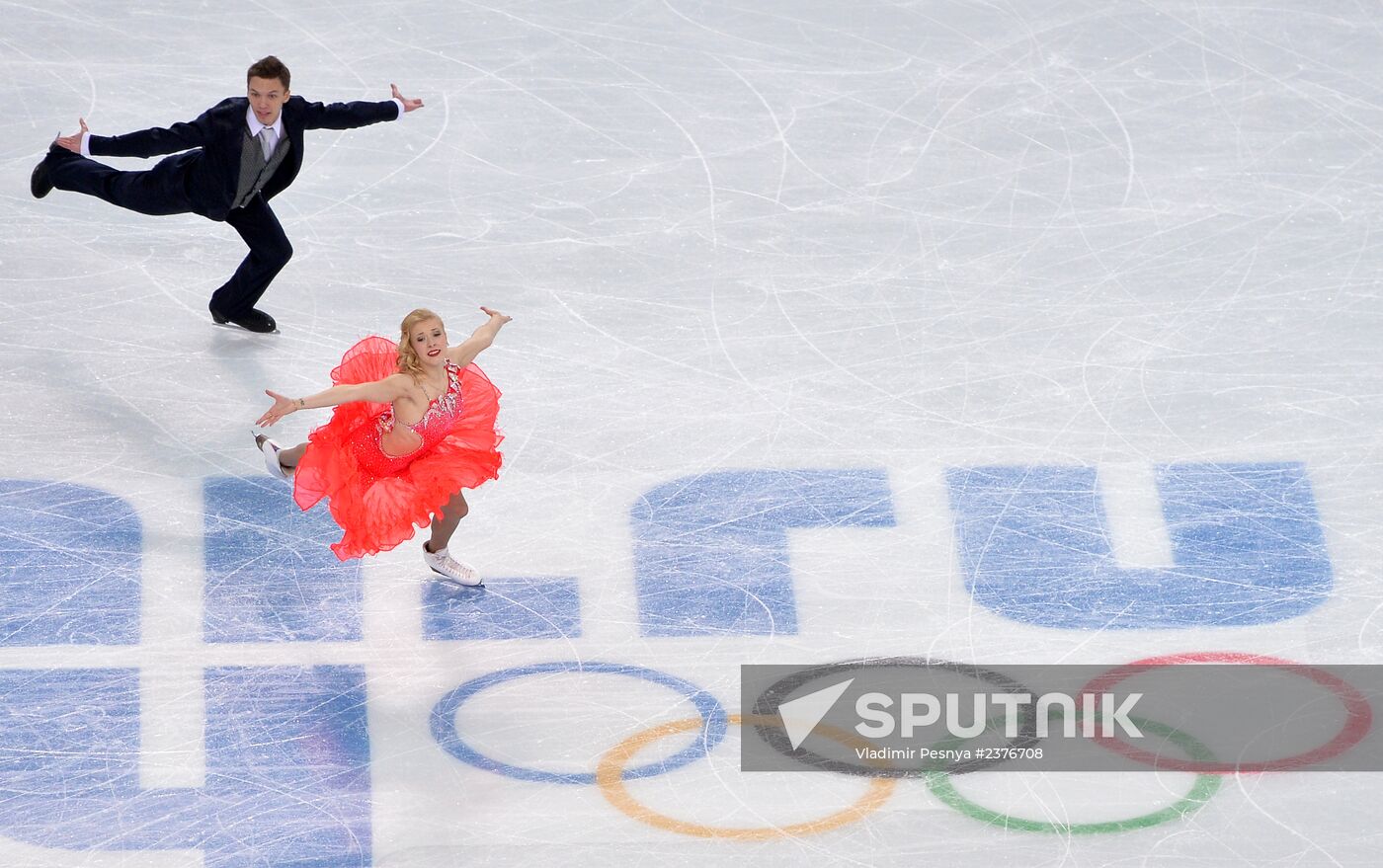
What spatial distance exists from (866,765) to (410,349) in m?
2.23

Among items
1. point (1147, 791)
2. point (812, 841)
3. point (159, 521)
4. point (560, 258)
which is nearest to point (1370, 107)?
point (560, 258)

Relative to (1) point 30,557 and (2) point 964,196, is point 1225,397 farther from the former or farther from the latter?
(1) point 30,557

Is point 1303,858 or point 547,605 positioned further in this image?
point 547,605

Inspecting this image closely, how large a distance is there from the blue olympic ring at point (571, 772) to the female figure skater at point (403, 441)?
62 cm

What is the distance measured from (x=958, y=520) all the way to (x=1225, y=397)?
154cm

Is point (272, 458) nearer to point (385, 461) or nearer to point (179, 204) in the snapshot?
point (385, 461)

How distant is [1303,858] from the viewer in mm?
7105

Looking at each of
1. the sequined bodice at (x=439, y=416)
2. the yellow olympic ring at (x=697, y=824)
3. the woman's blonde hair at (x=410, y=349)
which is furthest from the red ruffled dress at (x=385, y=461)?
the yellow olympic ring at (x=697, y=824)

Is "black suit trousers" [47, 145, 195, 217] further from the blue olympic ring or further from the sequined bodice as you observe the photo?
the blue olympic ring

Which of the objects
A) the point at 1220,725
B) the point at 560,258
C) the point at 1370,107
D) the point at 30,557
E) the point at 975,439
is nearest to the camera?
the point at 1220,725

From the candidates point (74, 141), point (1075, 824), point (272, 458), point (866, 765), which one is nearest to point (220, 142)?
point (74, 141)

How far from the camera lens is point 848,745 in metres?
7.61

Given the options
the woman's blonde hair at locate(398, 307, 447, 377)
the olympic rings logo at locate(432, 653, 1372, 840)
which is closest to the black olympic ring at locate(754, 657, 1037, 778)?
the olympic rings logo at locate(432, 653, 1372, 840)

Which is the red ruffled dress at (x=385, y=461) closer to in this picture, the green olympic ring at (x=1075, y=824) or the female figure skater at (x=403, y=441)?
the female figure skater at (x=403, y=441)
